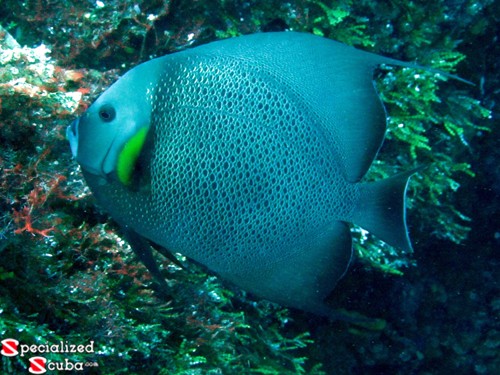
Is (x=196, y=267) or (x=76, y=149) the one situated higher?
(x=76, y=149)

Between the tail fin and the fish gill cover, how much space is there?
415 mm

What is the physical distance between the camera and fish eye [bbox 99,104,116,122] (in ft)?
4.26

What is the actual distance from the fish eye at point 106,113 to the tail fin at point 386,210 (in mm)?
941

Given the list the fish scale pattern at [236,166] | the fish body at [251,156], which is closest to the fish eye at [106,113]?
the fish body at [251,156]

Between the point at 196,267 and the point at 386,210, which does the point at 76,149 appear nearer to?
the point at 386,210

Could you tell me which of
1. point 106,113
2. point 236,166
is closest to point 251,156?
point 236,166

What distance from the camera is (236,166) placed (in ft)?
4.57

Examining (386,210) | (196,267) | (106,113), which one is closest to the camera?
(106,113)

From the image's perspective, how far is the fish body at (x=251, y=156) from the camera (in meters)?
1.36

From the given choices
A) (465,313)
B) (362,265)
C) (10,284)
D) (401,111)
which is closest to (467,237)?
(465,313)

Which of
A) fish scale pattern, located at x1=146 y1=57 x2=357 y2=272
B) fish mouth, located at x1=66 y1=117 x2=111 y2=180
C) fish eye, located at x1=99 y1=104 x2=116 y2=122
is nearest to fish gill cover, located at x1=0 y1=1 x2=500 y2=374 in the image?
fish scale pattern, located at x1=146 y1=57 x2=357 y2=272

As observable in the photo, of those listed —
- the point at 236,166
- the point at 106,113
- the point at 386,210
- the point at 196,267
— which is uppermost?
the point at 106,113

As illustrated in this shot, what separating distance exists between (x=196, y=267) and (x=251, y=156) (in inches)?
66.2

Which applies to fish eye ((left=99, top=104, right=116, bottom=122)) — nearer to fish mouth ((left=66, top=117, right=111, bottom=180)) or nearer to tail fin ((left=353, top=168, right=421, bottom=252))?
fish mouth ((left=66, top=117, right=111, bottom=180))
